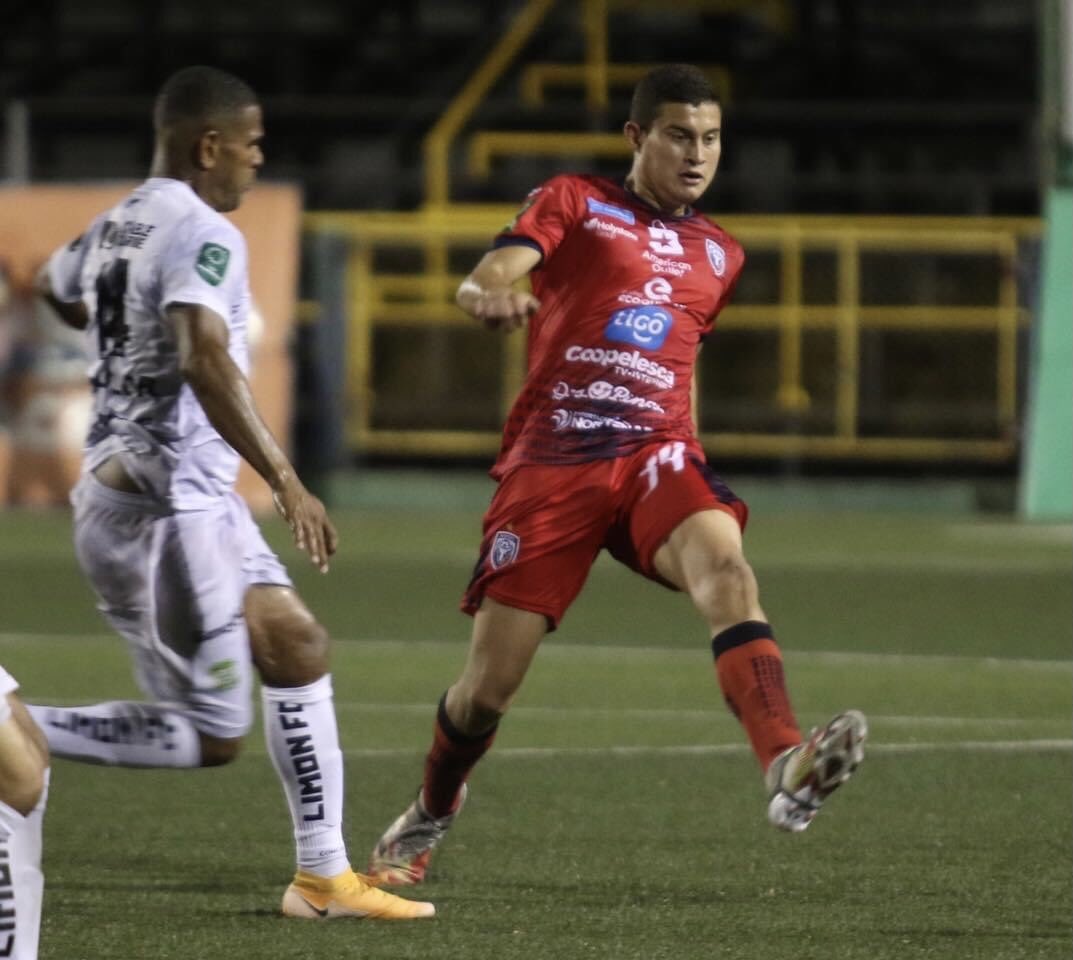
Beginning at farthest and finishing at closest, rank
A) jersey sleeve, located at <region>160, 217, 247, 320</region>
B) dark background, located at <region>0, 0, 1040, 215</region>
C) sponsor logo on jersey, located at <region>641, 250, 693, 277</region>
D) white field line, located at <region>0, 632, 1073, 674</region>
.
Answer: dark background, located at <region>0, 0, 1040, 215</region>, white field line, located at <region>0, 632, 1073, 674</region>, sponsor logo on jersey, located at <region>641, 250, 693, 277</region>, jersey sleeve, located at <region>160, 217, 247, 320</region>

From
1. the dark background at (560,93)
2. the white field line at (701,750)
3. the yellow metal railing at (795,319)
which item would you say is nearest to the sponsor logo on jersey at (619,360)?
the white field line at (701,750)

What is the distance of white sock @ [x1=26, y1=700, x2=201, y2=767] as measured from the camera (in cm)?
589

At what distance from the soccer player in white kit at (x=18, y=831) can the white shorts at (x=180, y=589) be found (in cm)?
144

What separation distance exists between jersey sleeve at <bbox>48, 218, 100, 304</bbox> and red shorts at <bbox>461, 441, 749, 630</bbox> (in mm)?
1181

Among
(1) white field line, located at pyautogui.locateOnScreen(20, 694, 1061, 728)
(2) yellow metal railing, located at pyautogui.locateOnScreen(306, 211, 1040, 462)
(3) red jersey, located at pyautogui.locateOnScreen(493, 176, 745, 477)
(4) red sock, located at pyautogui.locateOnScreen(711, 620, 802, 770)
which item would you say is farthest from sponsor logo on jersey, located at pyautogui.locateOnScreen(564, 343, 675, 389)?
(2) yellow metal railing, located at pyautogui.locateOnScreen(306, 211, 1040, 462)

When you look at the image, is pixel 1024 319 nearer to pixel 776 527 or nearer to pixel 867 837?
pixel 776 527

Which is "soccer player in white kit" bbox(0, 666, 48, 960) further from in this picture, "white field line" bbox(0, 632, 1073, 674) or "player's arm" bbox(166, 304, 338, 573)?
"white field line" bbox(0, 632, 1073, 674)

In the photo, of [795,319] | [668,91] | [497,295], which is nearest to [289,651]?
[497,295]

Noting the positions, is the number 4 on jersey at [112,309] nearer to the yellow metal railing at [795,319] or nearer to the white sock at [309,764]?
the white sock at [309,764]

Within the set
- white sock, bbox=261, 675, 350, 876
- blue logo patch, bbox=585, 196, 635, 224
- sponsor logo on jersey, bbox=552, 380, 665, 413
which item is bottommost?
white sock, bbox=261, 675, 350, 876

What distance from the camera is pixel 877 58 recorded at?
26.7 m

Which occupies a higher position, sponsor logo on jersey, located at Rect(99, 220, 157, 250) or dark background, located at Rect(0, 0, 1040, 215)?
sponsor logo on jersey, located at Rect(99, 220, 157, 250)

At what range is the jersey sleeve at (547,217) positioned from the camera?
246 inches

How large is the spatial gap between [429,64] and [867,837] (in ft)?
69.7
